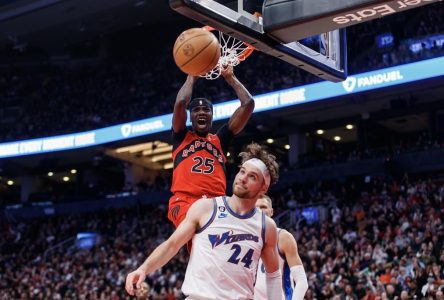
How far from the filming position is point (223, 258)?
4.68m

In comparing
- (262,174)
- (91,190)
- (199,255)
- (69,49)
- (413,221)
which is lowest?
(199,255)

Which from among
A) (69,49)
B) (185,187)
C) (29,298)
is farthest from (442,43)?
(69,49)

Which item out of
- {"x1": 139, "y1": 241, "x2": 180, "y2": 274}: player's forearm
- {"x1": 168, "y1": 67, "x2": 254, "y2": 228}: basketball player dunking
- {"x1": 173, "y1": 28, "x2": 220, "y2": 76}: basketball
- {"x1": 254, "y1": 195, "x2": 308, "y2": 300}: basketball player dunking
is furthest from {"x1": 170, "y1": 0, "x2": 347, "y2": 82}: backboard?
{"x1": 139, "y1": 241, "x2": 180, "y2": 274}: player's forearm

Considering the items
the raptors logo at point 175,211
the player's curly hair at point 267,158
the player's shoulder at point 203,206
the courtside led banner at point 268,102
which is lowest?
the player's shoulder at point 203,206

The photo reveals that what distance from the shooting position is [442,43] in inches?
844

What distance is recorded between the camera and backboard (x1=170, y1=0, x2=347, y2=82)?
6191 mm

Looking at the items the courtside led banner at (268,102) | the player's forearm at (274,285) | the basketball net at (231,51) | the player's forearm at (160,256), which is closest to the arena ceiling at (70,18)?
the courtside led banner at (268,102)

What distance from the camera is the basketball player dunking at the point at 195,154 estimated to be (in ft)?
20.9

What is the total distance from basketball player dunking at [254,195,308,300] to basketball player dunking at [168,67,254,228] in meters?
0.54

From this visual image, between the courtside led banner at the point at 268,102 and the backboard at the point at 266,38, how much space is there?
14974 millimetres

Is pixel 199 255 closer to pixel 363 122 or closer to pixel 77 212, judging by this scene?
pixel 363 122

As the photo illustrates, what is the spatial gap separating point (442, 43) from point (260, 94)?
6396 mm

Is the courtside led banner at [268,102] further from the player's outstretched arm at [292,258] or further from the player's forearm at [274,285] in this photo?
the player's forearm at [274,285]

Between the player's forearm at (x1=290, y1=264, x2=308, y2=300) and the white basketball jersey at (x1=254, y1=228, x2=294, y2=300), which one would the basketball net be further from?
the player's forearm at (x1=290, y1=264, x2=308, y2=300)
